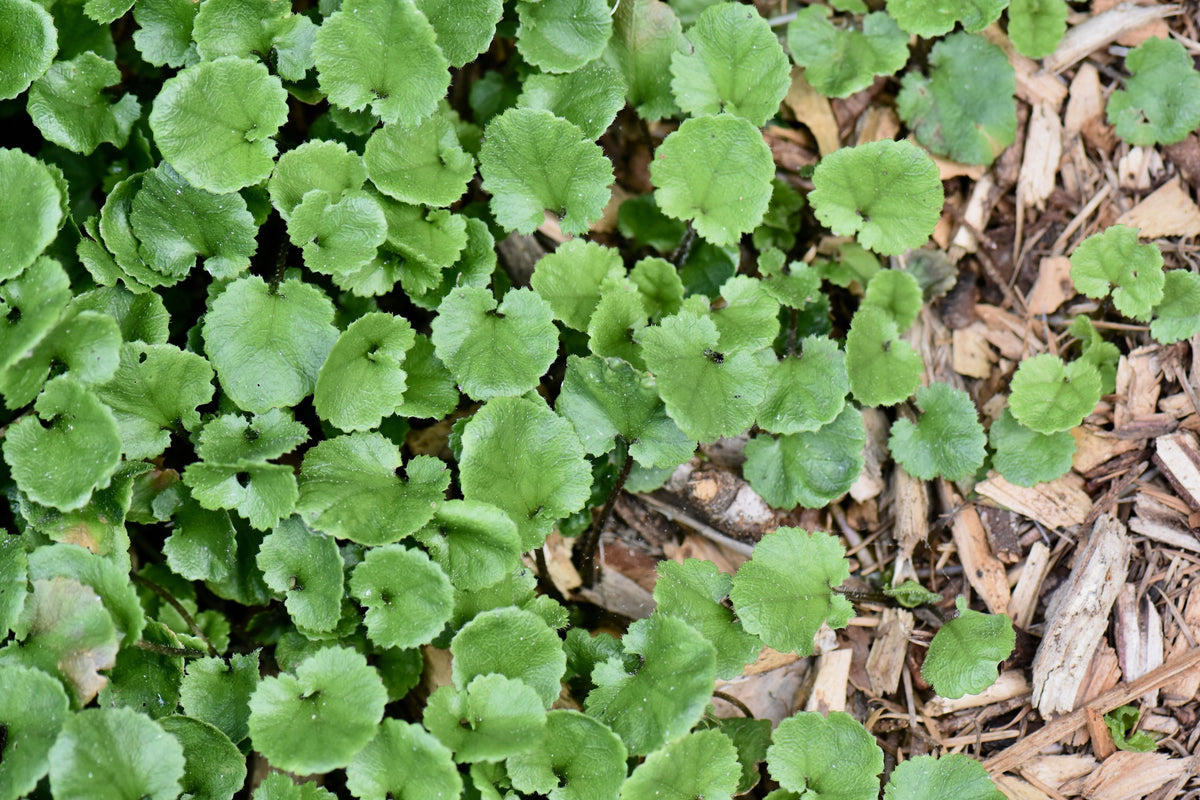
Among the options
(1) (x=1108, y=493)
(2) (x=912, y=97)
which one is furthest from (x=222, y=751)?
(2) (x=912, y=97)

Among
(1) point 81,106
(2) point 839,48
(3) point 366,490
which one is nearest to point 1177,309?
(2) point 839,48

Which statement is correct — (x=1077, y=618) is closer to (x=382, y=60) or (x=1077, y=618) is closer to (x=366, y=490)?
(x=366, y=490)

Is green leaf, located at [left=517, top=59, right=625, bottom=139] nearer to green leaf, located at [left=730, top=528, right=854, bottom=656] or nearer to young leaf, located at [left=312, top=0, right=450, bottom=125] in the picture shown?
young leaf, located at [left=312, top=0, right=450, bottom=125]

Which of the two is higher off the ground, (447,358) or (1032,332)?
(447,358)

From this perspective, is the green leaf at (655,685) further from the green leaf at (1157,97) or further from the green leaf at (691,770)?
the green leaf at (1157,97)

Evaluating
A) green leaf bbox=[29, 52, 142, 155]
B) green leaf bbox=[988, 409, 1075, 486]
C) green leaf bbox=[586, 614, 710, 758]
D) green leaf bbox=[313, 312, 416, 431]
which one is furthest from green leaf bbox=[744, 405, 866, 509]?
green leaf bbox=[29, 52, 142, 155]

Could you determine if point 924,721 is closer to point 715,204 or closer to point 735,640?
point 735,640
